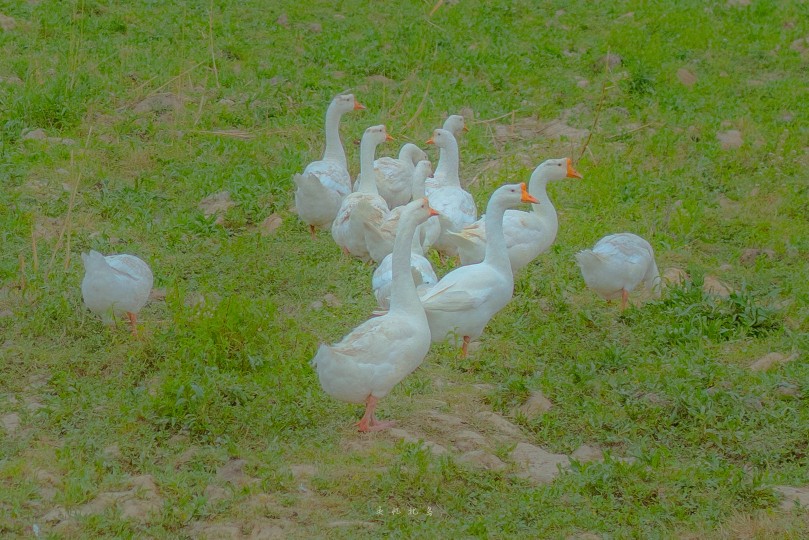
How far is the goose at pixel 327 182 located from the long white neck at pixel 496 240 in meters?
1.93

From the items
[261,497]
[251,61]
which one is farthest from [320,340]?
[251,61]

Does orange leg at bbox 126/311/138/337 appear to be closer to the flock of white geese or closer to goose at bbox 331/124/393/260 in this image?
the flock of white geese

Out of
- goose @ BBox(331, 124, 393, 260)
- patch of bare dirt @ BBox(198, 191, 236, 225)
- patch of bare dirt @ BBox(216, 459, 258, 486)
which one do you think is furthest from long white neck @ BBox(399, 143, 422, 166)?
patch of bare dirt @ BBox(216, 459, 258, 486)

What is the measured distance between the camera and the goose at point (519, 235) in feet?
26.1

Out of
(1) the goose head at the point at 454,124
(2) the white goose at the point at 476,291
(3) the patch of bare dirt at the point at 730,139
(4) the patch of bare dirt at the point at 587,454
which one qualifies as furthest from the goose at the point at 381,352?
(3) the patch of bare dirt at the point at 730,139

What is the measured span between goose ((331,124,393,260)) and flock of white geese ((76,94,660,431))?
12mm

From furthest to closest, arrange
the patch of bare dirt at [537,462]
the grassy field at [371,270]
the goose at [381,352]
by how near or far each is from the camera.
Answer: the goose at [381,352] < the patch of bare dirt at [537,462] < the grassy field at [371,270]

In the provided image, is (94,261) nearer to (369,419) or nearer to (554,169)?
(369,419)

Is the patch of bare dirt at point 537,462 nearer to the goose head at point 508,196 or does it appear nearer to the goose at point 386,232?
the goose head at point 508,196

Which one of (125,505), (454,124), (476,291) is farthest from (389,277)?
(454,124)

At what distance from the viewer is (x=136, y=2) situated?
13859 mm

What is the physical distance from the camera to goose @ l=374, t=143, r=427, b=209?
9.66 m

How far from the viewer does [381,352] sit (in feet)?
19.0

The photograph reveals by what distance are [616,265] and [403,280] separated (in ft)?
6.54
